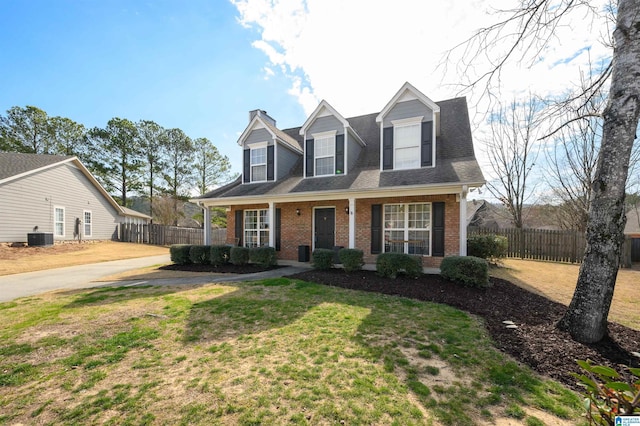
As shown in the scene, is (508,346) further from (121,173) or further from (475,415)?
(121,173)

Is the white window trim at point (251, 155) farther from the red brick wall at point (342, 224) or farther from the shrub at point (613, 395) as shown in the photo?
the shrub at point (613, 395)

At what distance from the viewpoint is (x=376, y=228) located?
10.5m

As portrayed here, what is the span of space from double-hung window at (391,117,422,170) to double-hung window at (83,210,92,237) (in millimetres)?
Result: 23237

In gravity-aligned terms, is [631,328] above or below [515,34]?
below

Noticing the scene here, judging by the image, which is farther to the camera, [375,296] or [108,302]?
[375,296]

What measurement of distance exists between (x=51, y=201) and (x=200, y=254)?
14.8 m

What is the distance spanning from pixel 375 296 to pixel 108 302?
244 inches

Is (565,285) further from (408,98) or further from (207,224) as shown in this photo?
(207,224)

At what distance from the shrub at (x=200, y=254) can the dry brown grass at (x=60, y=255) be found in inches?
250

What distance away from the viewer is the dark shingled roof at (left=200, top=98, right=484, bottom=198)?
360 inches

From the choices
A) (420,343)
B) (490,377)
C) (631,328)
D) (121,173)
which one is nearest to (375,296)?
(420,343)

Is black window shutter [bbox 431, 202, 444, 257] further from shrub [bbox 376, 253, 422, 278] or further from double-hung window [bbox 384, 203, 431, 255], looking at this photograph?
shrub [bbox 376, 253, 422, 278]

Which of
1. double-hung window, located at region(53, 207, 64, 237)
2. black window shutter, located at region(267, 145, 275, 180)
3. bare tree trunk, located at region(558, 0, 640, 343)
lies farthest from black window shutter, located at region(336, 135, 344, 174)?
double-hung window, located at region(53, 207, 64, 237)

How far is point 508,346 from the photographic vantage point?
3.92m
